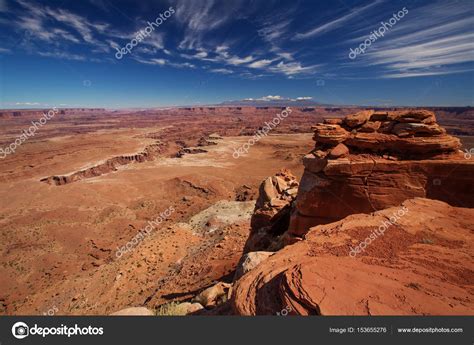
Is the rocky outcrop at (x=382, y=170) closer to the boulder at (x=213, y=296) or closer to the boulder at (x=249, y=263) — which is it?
the boulder at (x=249, y=263)

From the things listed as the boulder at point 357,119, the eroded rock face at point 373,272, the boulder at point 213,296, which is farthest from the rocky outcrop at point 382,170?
the boulder at point 213,296

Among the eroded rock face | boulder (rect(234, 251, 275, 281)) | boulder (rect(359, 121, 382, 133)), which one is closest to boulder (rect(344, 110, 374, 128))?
boulder (rect(359, 121, 382, 133))

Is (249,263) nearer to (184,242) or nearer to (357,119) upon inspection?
(357,119)

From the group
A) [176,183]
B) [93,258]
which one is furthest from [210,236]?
[176,183]

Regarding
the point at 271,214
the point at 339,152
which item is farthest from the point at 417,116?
the point at 271,214
